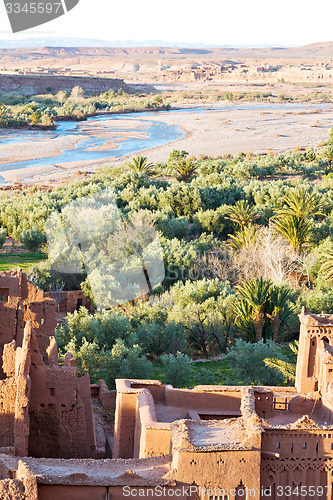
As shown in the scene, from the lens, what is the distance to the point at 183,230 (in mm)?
30344

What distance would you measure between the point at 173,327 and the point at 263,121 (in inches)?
2541

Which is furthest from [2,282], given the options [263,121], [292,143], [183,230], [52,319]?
[263,121]

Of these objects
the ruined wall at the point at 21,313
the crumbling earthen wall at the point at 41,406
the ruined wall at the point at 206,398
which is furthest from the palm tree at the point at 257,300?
the crumbling earthen wall at the point at 41,406

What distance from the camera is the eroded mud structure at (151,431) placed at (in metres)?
7.77

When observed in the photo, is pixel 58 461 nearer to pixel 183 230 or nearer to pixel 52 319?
pixel 52 319

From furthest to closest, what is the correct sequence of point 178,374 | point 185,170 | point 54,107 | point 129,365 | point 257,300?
point 54,107 → point 185,170 → point 257,300 → point 129,365 → point 178,374

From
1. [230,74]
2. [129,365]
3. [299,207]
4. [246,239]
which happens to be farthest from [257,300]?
[230,74]

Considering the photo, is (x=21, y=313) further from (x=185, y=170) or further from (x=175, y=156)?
(x=175, y=156)

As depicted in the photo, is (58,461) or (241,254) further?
(241,254)

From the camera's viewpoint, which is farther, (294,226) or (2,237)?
(2,237)

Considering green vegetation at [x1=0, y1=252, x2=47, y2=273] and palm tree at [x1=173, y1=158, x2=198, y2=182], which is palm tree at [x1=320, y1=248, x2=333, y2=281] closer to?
green vegetation at [x1=0, y1=252, x2=47, y2=273]

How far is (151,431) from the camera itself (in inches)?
369

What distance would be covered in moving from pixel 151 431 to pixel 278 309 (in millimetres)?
10359

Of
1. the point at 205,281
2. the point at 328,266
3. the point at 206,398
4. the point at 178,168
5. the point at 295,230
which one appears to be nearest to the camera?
the point at 206,398
